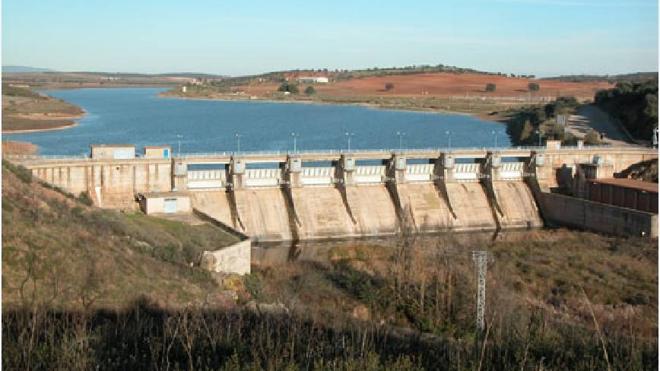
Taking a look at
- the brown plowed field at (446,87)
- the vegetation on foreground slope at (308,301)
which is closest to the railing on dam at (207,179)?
the vegetation on foreground slope at (308,301)

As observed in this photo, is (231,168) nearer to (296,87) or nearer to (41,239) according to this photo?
(41,239)

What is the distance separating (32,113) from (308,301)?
75.3 metres

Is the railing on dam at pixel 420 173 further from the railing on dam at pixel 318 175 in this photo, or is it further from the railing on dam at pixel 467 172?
the railing on dam at pixel 318 175

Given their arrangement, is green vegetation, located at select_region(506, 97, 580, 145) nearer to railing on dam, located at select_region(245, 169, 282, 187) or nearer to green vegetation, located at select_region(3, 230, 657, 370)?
green vegetation, located at select_region(3, 230, 657, 370)

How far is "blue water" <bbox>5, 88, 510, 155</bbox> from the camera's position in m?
60.2

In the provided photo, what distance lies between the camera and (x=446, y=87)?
143 m

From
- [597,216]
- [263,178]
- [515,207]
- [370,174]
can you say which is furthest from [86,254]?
[597,216]

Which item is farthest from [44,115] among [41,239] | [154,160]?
[41,239]

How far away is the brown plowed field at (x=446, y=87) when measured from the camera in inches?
5447

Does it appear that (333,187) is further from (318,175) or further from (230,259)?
(230,259)

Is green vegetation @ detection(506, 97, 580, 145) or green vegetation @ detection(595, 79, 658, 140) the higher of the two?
green vegetation @ detection(595, 79, 658, 140)

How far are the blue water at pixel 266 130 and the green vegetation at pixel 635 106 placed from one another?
32.0ft

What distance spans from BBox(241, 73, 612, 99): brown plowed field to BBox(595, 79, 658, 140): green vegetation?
54483 millimetres

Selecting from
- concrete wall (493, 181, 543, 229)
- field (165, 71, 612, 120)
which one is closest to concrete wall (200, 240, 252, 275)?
concrete wall (493, 181, 543, 229)
